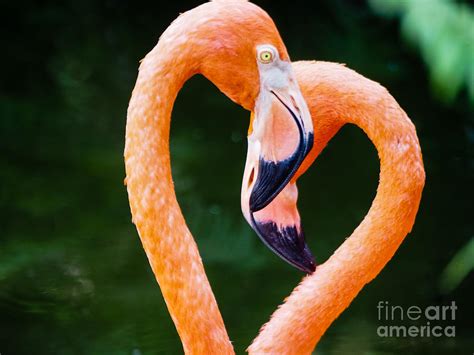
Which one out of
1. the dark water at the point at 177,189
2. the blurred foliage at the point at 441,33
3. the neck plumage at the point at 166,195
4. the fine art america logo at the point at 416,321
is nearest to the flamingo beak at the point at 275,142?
the neck plumage at the point at 166,195

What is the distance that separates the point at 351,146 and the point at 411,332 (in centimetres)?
163

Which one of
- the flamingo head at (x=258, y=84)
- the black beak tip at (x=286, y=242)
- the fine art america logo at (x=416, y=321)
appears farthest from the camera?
the fine art america logo at (x=416, y=321)

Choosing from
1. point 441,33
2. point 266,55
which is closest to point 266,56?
point 266,55

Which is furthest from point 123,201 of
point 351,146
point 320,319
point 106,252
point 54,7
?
point 54,7

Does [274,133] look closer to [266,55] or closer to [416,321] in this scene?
[266,55]

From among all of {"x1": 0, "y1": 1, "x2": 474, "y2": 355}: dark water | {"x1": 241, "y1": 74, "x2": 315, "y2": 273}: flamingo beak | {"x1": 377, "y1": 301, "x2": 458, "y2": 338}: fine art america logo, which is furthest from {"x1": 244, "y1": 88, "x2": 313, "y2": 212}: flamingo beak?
{"x1": 377, "y1": 301, "x2": 458, "y2": 338}: fine art america logo

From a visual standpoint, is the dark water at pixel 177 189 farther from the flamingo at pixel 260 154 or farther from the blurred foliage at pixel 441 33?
the blurred foliage at pixel 441 33

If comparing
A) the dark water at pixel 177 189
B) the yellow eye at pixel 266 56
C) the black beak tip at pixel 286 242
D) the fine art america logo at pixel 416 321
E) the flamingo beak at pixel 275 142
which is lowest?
the dark water at pixel 177 189

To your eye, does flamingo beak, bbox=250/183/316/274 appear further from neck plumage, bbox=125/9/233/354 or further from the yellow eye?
the yellow eye

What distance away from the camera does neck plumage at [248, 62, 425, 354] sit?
5.89 feet

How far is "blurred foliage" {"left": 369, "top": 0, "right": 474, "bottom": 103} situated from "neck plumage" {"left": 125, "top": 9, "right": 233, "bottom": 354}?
48 cm

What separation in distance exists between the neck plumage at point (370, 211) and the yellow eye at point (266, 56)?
0.27m

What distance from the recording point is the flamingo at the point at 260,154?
1581mm

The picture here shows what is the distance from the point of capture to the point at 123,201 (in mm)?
3633
